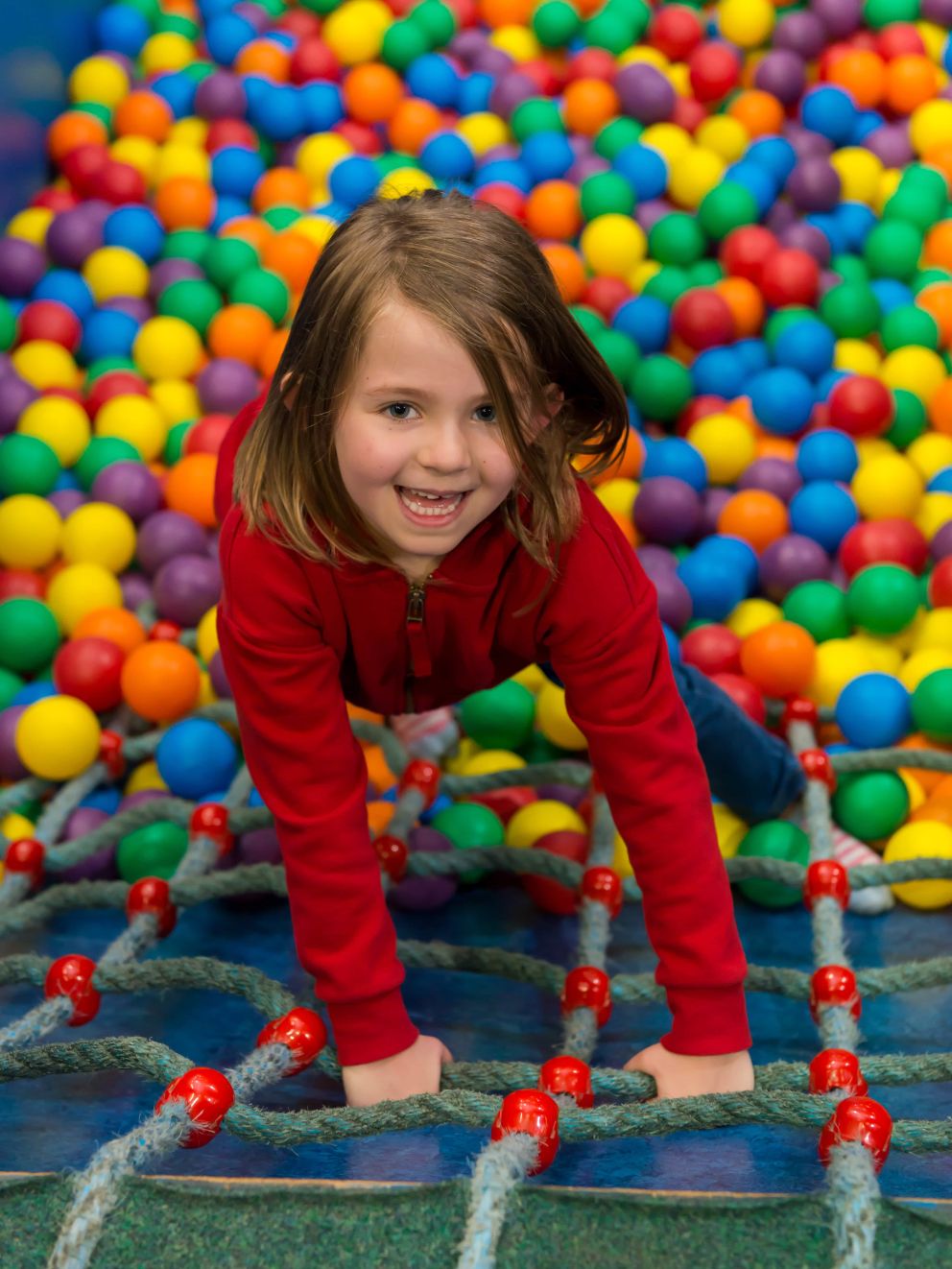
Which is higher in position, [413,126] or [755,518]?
[413,126]

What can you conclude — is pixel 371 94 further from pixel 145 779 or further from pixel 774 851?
pixel 774 851

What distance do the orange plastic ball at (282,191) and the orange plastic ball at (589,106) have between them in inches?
16.6

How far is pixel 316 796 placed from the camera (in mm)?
958

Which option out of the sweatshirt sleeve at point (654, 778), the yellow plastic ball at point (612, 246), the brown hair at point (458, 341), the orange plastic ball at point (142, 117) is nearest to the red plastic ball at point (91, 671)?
the brown hair at point (458, 341)

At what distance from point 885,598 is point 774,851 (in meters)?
0.35

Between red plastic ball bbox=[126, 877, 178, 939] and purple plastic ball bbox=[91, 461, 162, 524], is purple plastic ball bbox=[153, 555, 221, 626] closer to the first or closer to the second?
purple plastic ball bbox=[91, 461, 162, 524]

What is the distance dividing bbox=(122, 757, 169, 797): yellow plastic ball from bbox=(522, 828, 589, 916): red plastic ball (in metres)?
0.40

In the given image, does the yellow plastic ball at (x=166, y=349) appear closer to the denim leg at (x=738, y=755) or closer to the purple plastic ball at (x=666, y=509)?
the purple plastic ball at (x=666, y=509)

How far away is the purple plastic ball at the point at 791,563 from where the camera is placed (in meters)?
1.62

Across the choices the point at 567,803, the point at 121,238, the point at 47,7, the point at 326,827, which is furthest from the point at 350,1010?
the point at 47,7

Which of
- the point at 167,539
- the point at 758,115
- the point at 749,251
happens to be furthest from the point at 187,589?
the point at 758,115

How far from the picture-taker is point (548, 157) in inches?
85.0

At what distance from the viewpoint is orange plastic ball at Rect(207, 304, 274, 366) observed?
192 cm

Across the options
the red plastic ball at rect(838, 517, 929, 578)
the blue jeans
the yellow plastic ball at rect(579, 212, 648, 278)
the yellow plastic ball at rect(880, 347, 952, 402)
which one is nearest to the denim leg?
the blue jeans
